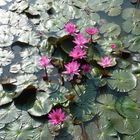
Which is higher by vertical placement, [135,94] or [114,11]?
[114,11]

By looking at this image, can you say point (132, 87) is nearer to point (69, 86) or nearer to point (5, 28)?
point (69, 86)

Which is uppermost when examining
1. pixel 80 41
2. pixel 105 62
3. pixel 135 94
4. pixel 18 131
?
pixel 80 41

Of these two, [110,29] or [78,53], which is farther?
[110,29]

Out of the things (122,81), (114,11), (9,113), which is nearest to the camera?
(9,113)

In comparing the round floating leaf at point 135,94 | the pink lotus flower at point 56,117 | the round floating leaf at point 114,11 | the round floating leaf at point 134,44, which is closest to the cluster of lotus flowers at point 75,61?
the pink lotus flower at point 56,117

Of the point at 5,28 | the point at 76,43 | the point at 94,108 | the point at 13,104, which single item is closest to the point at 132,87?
the point at 94,108

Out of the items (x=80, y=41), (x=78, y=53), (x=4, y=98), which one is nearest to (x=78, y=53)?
(x=78, y=53)

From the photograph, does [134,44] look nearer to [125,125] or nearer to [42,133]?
[125,125]
